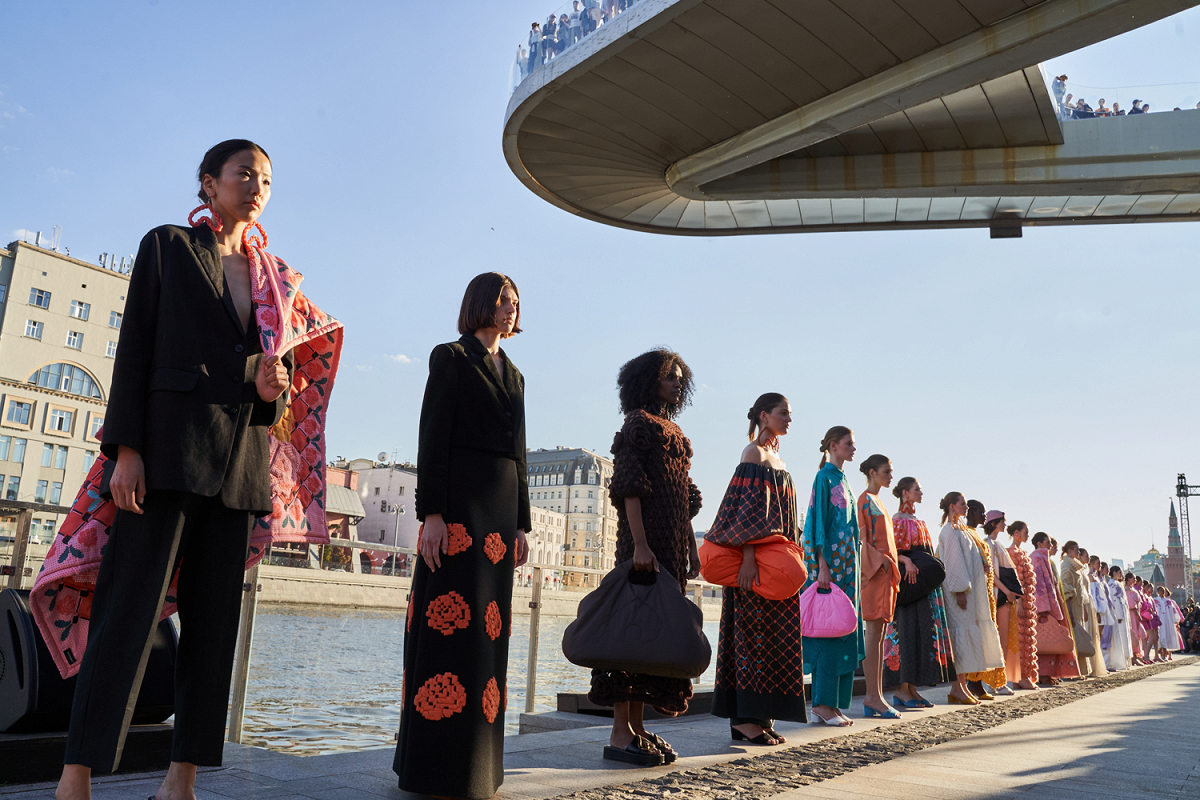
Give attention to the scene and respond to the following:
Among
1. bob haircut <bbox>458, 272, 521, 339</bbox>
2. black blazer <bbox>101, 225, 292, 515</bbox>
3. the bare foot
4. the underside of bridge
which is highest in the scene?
the underside of bridge

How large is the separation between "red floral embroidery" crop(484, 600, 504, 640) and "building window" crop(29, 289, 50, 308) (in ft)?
167

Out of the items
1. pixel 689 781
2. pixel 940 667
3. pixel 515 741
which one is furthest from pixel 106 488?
pixel 940 667

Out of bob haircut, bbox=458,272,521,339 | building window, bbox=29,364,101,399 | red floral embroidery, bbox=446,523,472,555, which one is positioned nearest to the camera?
red floral embroidery, bbox=446,523,472,555

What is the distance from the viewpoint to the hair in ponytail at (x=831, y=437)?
232 inches

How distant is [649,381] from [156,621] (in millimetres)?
2561

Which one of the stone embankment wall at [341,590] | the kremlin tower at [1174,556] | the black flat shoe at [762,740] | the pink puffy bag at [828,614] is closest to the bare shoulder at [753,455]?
the pink puffy bag at [828,614]

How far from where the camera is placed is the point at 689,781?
3.26 meters

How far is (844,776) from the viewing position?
11.6 ft

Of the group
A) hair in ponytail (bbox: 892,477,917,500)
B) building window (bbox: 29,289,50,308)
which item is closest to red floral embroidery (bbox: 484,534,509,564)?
hair in ponytail (bbox: 892,477,917,500)

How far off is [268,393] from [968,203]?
1584 centimetres

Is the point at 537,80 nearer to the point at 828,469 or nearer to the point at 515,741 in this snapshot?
the point at 828,469

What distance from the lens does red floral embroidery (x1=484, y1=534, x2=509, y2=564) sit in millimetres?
2965

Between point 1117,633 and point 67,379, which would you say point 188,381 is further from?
point 67,379

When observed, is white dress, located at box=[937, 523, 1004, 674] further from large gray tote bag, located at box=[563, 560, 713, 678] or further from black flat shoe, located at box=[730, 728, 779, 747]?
large gray tote bag, located at box=[563, 560, 713, 678]
